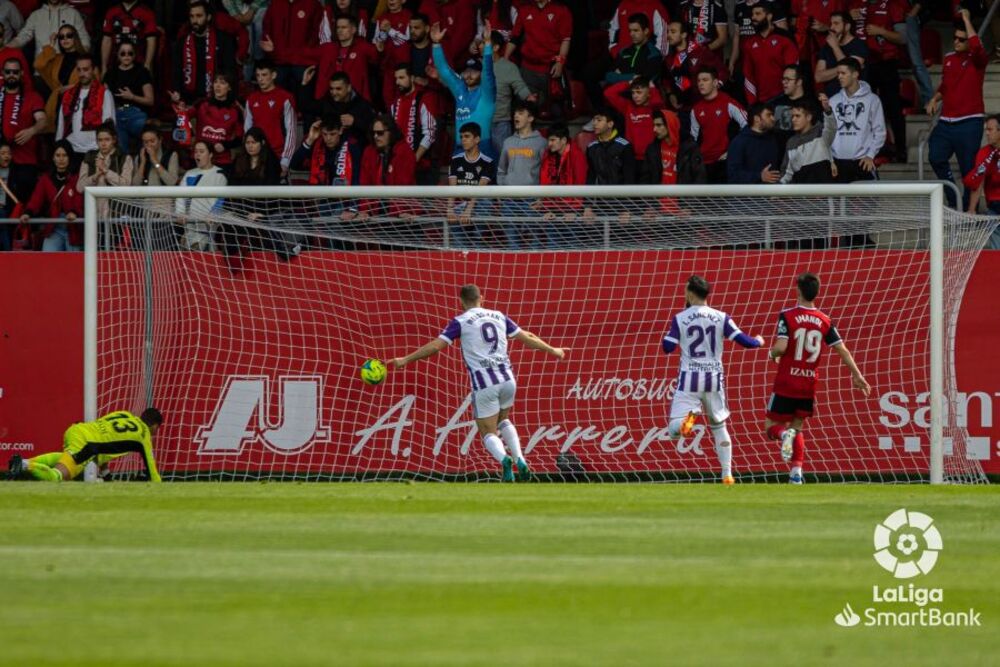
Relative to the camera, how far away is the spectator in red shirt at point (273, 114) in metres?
18.8

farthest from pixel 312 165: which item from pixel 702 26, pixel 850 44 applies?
pixel 850 44

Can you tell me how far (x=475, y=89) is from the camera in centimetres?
1809

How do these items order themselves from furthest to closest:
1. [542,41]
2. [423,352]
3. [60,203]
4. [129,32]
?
[129,32] → [542,41] → [60,203] → [423,352]

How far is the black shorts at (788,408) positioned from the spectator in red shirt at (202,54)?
862 cm

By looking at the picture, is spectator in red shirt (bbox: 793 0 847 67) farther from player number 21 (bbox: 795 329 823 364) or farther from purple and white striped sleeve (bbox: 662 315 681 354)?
purple and white striped sleeve (bbox: 662 315 681 354)

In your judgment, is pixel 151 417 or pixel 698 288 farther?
pixel 151 417

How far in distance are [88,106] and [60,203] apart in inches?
56.2

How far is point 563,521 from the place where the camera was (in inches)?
387


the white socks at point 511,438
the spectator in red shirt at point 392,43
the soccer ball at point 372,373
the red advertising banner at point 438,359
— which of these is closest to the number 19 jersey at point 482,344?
the white socks at point 511,438

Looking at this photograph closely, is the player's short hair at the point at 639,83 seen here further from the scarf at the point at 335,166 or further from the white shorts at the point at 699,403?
the white shorts at the point at 699,403

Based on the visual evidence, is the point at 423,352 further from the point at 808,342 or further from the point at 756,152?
the point at 756,152

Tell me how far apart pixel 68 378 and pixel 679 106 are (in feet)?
24.8

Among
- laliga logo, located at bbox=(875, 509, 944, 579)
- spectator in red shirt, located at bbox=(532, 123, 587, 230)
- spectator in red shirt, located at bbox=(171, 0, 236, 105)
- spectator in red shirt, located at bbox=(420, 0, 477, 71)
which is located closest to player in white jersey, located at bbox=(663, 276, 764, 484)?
spectator in red shirt, located at bbox=(532, 123, 587, 230)

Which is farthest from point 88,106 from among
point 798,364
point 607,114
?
point 798,364
